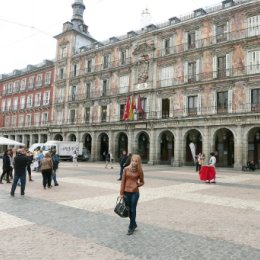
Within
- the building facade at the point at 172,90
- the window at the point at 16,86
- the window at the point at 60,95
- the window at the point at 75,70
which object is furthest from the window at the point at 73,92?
the window at the point at 16,86

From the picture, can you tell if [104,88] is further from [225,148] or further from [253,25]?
[253,25]

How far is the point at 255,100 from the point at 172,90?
8809 millimetres

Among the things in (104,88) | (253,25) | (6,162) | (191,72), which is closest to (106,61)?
(104,88)

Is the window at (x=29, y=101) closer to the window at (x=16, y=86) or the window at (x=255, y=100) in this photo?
the window at (x=16, y=86)

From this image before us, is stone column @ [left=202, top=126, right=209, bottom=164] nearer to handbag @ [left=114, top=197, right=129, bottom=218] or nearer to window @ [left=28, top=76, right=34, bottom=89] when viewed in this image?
handbag @ [left=114, top=197, right=129, bottom=218]

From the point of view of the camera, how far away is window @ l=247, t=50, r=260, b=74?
26266 millimetres

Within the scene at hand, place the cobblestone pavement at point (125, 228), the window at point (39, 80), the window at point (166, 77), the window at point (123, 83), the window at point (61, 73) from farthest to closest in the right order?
the window at point (39, 80) → the window at point (61, 73) → the window at point (123, 83) → the window at point (166, 77) → the cobblestone pavement at point (125, 228)

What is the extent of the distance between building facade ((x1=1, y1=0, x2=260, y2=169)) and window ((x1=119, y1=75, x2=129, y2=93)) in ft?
0.44

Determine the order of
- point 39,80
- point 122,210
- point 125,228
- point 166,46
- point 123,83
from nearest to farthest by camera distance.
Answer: point 122,210
point 125,228
point 166,46
point 123,83
point 39,80

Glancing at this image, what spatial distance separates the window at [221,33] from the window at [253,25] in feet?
7.52

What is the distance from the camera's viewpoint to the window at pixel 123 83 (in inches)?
1417

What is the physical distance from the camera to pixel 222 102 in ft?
92.9

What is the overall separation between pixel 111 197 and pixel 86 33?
4104 centimetres

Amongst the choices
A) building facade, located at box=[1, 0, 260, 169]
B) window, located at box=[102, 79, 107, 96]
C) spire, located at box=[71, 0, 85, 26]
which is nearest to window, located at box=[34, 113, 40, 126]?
building facade, located at box=[1, 0, 260, 169]
